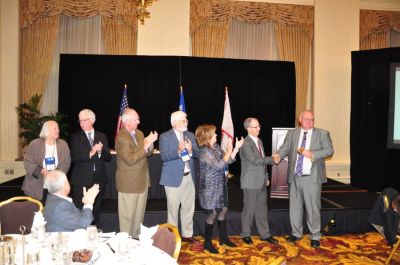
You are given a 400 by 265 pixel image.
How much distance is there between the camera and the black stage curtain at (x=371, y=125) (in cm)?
818

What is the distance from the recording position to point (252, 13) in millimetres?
9305

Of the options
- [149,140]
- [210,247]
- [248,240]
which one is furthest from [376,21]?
[149,140]

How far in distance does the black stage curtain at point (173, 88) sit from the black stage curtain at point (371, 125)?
1.40 meters

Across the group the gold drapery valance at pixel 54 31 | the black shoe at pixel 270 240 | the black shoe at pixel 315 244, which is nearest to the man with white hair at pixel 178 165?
the black shoe at pixel 270 240

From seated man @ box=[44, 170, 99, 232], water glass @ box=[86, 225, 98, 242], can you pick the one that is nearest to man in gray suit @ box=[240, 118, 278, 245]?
seated man @ box=[44, 170, 99, 232]

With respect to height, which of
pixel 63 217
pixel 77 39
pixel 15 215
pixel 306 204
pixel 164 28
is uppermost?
pixel 164 28

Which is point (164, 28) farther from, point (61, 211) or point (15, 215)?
point (61, 211)

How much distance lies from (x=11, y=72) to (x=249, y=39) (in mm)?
5038

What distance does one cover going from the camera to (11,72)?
28.6 feet

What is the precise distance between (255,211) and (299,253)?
2.27 feet

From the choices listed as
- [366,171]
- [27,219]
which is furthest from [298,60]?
[27,219]

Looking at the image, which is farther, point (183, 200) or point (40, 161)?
point (183, 200)

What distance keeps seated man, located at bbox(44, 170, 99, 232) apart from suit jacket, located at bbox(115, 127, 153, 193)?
127 centimetres

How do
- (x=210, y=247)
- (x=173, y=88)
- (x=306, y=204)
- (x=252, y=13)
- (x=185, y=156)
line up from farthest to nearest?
(x=252, y=13) < (x=173, y=88) < (x=306, y=204) < (x=210, y=247) < (x=185, y=156)
